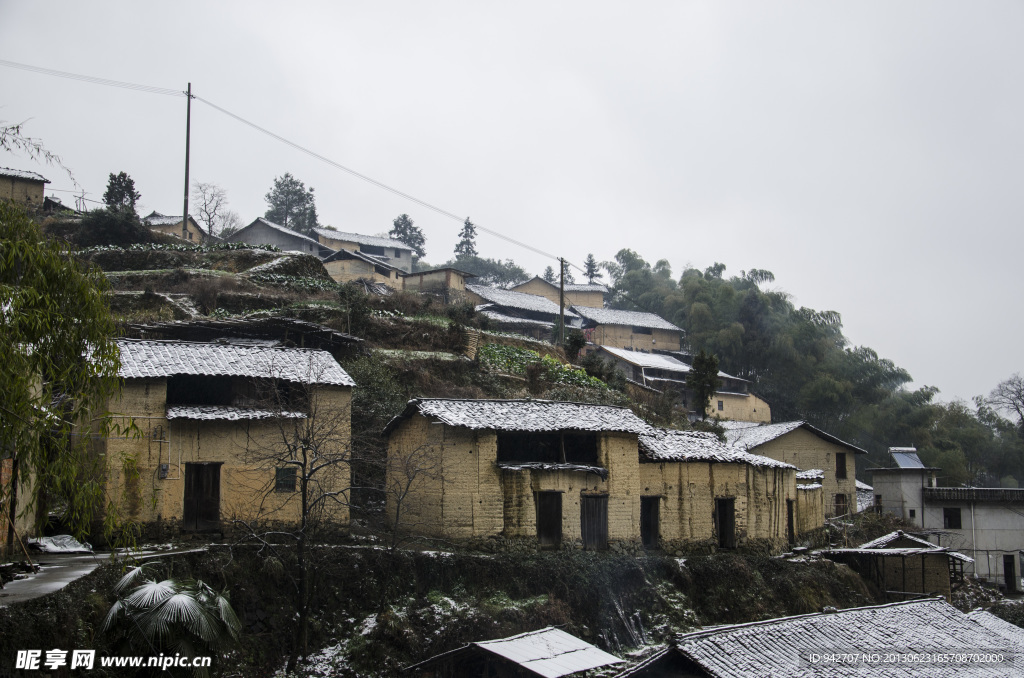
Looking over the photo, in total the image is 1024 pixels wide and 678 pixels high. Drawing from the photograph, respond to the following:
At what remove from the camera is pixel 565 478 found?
2284 centimetres

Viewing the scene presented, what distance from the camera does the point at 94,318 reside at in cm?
1009

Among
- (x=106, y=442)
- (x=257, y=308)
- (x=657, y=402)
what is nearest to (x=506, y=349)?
(x=657, y=402)

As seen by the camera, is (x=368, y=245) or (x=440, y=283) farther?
(x=368, y=245)

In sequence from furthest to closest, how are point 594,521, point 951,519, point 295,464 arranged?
point 951,519
point 594,521
point 295,464

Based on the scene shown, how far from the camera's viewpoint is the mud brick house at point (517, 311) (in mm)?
50438

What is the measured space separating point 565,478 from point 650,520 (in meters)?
4.07

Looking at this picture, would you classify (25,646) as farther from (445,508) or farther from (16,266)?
(445,508)

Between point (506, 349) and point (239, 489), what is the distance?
20233mm

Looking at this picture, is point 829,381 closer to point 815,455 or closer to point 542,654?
point 815,455


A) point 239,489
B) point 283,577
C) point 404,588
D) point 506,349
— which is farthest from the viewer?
point 506,349

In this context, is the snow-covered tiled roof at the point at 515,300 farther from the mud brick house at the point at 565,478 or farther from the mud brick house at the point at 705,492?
the mud brick house at the point at 565,478

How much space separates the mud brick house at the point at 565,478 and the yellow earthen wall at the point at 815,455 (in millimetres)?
10214

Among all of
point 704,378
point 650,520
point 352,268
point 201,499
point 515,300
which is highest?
point 352,268

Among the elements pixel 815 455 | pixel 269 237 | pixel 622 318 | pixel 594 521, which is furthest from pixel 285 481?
pixel 622 318
